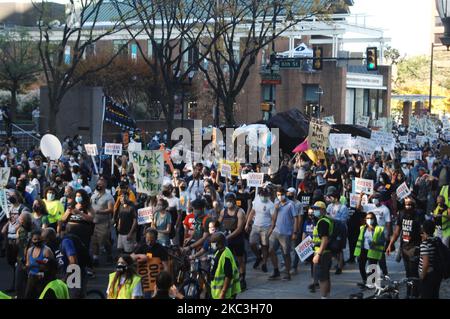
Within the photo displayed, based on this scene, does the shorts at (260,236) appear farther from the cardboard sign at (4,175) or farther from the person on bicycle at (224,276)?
the cardboard sign at (4,175)

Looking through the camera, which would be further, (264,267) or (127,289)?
(264,267)

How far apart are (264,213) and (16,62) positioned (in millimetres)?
40979

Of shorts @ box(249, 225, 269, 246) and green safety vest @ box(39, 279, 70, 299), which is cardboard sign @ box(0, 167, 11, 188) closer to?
shorts @ box(249, 225, 269, 246)

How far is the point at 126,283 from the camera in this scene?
30.0 ft

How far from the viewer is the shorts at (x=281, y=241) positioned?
15000 millimetres

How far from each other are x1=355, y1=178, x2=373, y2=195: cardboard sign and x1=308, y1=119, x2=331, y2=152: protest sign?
7.58 metres

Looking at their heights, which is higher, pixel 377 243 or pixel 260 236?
pixel 377 243

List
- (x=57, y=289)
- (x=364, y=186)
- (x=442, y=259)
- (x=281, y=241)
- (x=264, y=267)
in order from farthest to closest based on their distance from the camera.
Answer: (x=364, y=186) → (x=264, y=267) → (x=281, y=241) → (x=442, y=259) → (x=57, y=289)

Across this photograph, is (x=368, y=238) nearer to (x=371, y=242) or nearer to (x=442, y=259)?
(x=371, y=242)

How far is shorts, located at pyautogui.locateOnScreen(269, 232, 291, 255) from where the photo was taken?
15.0 m

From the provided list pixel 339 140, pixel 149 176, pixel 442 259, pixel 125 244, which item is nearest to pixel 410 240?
pixel 442 259

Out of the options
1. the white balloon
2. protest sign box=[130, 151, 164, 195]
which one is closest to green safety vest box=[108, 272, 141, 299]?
protest sign box=[130, 151, 164, 195]

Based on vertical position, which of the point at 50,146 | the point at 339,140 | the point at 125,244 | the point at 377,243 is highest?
the point at 339,140
